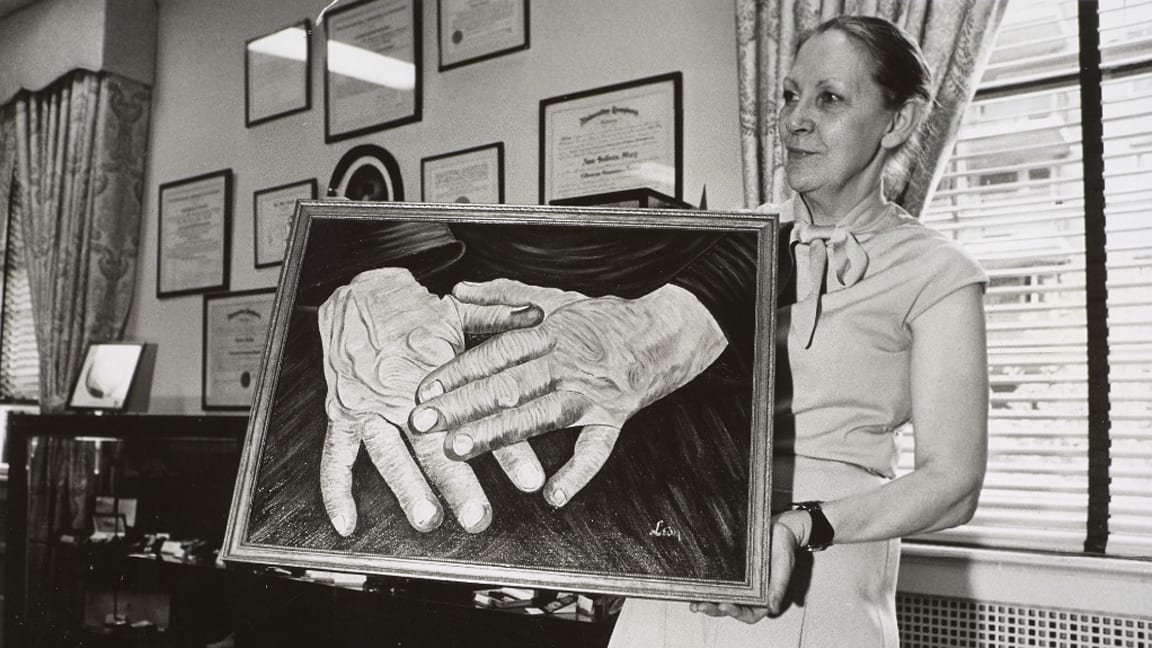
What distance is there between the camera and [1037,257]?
2.49 m

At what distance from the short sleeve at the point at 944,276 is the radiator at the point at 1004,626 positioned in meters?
1.48

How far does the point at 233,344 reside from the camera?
13.6ft

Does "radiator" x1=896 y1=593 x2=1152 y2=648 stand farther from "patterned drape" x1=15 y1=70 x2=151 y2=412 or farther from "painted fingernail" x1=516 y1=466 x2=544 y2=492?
"patterned drape" x1=15 y1=70 x2=151 y2=412

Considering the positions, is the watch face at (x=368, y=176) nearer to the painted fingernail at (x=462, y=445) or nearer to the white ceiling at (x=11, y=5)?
the white ceiling at (x=11, y=5)

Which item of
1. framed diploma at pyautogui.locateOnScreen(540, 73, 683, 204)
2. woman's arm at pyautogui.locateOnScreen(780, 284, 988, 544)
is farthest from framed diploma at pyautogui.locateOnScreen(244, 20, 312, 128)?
woman's arm at pyautogui.locateOnScreen(780, 284, 988, 544)

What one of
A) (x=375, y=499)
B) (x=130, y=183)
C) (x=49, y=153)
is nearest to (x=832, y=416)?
(x=375, y=499)

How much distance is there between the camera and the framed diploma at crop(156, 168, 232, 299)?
4285mm

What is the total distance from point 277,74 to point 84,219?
1234 millimetres

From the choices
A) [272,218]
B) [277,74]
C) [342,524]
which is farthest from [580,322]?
[277,74]

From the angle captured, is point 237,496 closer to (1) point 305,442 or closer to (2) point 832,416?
(1) point 305,442

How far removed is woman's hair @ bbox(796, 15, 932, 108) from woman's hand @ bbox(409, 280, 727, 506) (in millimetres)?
397

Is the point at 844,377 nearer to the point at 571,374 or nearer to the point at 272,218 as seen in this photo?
the point at 571,374

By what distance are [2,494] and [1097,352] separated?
195 inches

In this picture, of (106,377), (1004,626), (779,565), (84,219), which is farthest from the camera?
(84,219)
